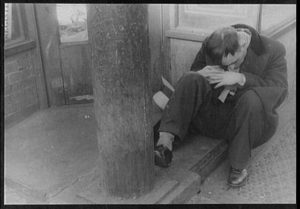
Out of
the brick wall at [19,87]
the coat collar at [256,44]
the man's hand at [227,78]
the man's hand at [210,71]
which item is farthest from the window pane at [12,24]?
the coat collar at [256,44]

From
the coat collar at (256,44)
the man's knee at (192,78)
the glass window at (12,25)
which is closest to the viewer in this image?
the man's knee at (192,78)

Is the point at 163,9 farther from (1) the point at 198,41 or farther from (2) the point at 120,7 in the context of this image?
(2) the point at 120,7

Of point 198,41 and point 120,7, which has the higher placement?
point 120,7

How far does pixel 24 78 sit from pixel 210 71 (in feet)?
5.54

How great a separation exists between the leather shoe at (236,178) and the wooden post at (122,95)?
2.28 feet

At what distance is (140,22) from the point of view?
2.31 metres

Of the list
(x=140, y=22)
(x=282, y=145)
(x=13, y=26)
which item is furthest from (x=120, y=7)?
(x=282, y=145)

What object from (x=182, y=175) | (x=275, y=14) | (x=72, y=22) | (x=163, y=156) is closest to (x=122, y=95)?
(x=163, y=156)

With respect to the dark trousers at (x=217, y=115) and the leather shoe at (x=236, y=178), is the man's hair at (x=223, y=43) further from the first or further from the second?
the leather shoe at (x=236, y=178)

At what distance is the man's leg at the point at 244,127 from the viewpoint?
2.99 m

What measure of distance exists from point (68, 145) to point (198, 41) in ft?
4.87

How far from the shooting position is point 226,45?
3014mm

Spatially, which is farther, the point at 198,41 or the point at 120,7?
the point at 198,41

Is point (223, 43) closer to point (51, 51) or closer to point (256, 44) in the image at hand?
point (256, 44)
